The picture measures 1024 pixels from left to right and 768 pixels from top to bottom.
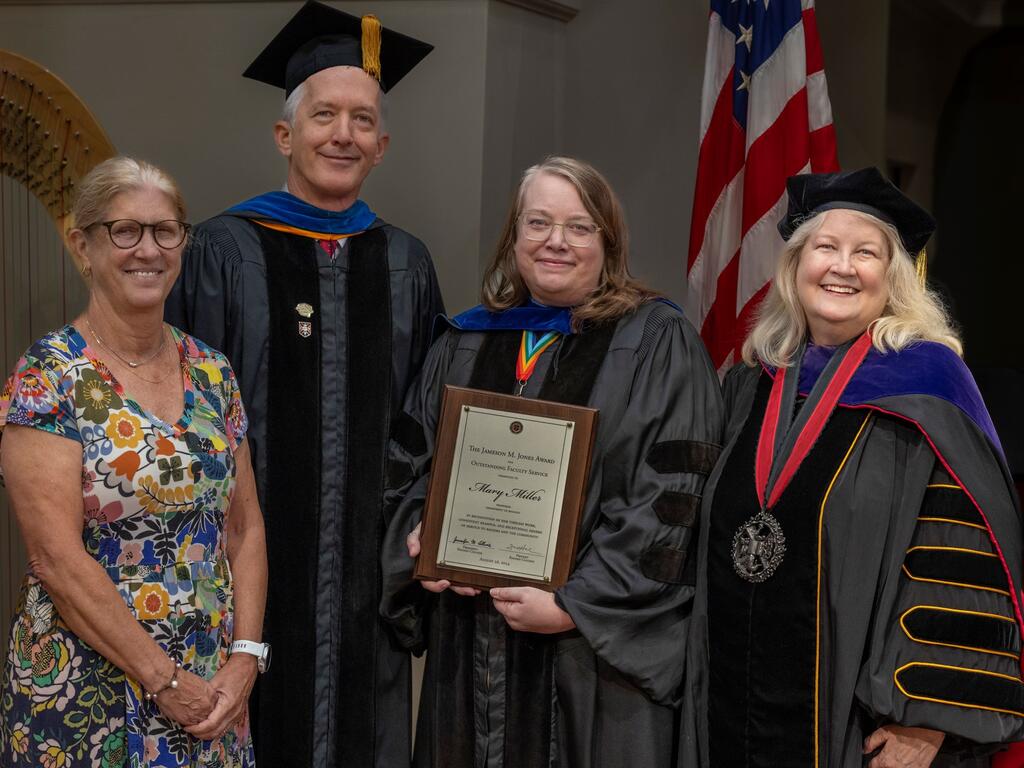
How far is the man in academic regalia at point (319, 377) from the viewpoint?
3168mm

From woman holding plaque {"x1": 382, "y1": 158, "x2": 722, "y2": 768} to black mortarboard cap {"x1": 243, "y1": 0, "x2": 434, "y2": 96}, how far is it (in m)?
0.65

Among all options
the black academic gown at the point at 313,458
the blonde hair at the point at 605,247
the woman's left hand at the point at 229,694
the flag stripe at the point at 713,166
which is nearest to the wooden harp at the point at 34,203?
the black academic gown at the point at 313,458

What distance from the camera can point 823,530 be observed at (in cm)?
261

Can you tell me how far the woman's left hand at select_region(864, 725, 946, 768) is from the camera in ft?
8.27

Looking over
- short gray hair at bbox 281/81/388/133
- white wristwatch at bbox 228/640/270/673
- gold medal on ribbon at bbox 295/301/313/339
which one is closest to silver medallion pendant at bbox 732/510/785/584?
white wristwatch at bbox 228/640/270/673

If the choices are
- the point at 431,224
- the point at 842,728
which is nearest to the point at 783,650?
the point at 842,728

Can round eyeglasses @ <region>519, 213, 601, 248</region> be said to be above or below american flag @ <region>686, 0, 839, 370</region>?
below

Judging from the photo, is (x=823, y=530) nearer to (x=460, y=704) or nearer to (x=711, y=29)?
(x=460, y=704)

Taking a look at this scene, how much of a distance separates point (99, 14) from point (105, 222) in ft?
8.53

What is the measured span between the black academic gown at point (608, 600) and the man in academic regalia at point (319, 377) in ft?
0.73

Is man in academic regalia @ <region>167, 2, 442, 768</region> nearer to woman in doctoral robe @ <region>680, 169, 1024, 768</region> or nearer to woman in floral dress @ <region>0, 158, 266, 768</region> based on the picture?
woman in floral dress @ <region>0, 158, 266, 768</region>

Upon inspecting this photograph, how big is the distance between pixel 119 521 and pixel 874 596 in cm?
159

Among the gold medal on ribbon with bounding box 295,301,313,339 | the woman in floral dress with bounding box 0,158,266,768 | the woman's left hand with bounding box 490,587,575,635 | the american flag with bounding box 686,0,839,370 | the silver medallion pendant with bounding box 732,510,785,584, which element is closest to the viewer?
the woman in floral dress with bounding box 0,158,266,768

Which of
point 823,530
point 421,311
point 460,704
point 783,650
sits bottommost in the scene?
point 460,704
